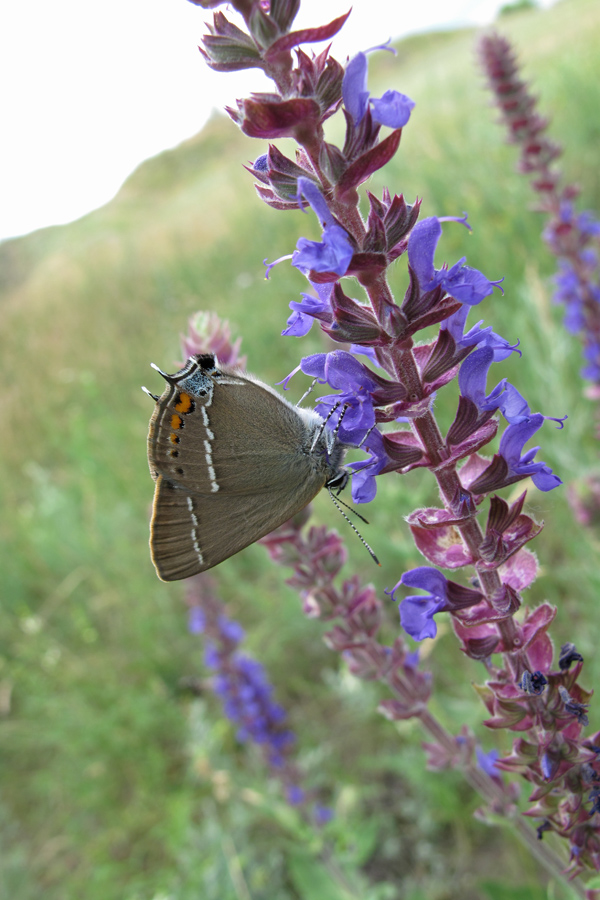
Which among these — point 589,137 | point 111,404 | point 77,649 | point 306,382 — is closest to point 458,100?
point 589,137

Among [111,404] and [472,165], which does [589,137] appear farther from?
[111,404]

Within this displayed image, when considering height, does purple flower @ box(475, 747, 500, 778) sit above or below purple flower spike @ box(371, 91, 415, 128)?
below

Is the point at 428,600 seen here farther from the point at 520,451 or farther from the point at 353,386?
the point at 353,386

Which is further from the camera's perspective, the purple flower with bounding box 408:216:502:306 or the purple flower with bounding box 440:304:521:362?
the purple flower with bounding box 440:304:521:362

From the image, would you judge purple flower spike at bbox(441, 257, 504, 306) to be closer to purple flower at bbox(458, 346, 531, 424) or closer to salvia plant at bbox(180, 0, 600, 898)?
salvia plant at bbox(180, 0, 600, 898)

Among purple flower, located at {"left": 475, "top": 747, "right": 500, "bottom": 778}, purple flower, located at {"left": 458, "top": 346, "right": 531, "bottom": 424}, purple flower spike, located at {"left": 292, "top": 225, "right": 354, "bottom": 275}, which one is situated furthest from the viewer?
purple flower, located at {"left": 475, "top": 747, "right": 500, "bottom": 778}

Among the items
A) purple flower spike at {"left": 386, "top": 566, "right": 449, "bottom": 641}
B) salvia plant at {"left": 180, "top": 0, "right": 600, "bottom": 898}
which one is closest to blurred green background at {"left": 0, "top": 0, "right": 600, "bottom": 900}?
salvia plant at {"left": 180, "top": 0, "right": 600, "bottom": 898}

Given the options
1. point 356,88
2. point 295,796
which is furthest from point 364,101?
point 295,796
